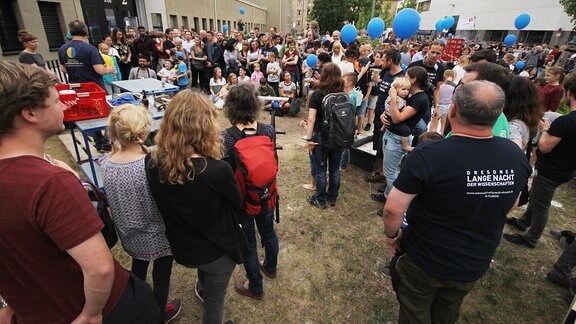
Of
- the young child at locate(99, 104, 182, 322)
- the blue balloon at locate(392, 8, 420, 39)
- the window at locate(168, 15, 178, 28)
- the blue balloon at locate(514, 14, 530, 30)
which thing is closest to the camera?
the young child at locate(99, 104, 182, 322)

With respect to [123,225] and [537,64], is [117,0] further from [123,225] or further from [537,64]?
[537,64]

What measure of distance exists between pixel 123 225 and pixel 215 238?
0.67 m

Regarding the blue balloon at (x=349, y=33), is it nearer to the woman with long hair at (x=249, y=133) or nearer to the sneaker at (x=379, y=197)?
the sneaker at (x=379, y=197)

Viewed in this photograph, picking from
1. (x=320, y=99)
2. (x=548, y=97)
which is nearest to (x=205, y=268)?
(x=320, y=99)

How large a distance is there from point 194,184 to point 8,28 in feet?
44.0

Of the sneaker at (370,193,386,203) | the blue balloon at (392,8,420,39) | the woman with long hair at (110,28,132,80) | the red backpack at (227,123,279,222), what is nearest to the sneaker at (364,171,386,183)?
the sneaker at (370,193,386,203)

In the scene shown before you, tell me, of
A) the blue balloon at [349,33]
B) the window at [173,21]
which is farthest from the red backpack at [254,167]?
the window at [173,21]

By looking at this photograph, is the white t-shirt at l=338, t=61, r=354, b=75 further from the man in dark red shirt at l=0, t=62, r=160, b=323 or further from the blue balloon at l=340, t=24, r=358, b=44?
the man in dark red shirt at l=0, t=62, r=160, b=323

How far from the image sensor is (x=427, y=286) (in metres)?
1.74

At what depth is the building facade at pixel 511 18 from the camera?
2522 cm

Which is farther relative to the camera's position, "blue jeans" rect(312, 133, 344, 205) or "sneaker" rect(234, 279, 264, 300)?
"blue jeans" rect(312, 133, 344, 205)

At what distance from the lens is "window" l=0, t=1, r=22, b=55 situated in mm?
9766

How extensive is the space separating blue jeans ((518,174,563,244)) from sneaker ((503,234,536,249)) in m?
0.04

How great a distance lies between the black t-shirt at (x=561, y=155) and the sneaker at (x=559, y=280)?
97 centimetres
